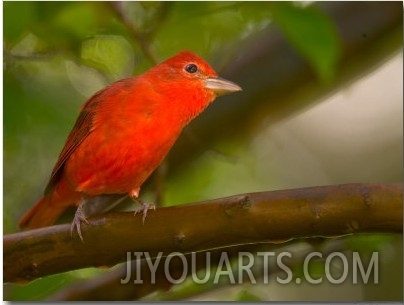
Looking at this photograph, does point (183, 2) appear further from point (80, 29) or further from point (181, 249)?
point (181, 249)

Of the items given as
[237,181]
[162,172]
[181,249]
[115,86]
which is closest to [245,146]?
[237,181]

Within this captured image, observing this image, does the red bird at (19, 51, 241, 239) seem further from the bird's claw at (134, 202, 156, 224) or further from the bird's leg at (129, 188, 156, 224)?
the bird's claw at (134, 202, 156, 224)

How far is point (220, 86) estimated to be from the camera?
58.8 inches

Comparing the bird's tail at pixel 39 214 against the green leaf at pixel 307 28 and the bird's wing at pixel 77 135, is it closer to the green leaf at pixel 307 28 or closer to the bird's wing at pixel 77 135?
the bird's wing at pixel 77 135

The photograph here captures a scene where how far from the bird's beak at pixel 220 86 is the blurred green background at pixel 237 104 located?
0.02 metres

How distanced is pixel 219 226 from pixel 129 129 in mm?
→ 367

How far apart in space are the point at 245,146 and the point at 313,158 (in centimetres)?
16

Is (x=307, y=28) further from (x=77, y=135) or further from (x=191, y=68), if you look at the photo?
(x=77, y=135)

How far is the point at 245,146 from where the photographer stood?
1.63 meters

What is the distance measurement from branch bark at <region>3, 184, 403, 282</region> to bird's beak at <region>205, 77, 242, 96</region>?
0.34 meters

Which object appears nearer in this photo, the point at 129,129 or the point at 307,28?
the point at 307,28

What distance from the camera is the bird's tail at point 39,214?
1562 millimetres

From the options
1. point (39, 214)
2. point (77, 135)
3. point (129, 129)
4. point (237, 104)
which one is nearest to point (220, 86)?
point (237, 104)

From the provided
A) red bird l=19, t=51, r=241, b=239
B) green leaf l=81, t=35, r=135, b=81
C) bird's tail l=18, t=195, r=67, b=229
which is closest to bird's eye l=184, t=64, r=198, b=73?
red bird l=19, t=51, r=241, b=239
